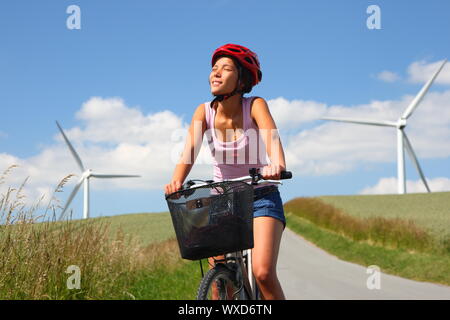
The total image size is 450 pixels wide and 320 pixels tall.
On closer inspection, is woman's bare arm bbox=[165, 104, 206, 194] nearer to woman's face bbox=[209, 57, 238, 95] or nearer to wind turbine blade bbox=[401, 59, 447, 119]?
→ woman's face bbox=[209, 57, 238, 95]

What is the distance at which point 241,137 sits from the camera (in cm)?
383

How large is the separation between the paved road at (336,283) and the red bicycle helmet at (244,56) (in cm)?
545

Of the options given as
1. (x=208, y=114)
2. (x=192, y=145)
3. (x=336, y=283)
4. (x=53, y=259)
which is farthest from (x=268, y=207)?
(x=336, y=283)

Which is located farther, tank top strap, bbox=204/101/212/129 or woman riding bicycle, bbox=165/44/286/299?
tank top strap, bbox=204/101/212/129

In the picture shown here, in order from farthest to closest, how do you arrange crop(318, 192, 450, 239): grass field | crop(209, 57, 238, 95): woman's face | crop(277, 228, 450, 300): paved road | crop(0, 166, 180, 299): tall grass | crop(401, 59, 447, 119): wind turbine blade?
crop(401, 59, 447, 119): wind turbine blade, crop(318, 192, 450, 239): grass field, crop(277, 228, 450, 300): paved road, crop(0, 166, 180, 299): tall grass, crop(209, 57, 238, 95): woman's face

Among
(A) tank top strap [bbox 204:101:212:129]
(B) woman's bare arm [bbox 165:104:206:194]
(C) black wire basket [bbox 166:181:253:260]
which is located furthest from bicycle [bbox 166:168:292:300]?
(A) tank top strap [bbox 204:101:212:129]

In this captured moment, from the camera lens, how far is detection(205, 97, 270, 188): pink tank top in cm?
384

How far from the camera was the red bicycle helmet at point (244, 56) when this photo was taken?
13.0 ft

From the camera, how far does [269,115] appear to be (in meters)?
3.81

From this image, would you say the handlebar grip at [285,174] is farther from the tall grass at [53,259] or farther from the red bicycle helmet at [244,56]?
the tall grass at [53,259]
